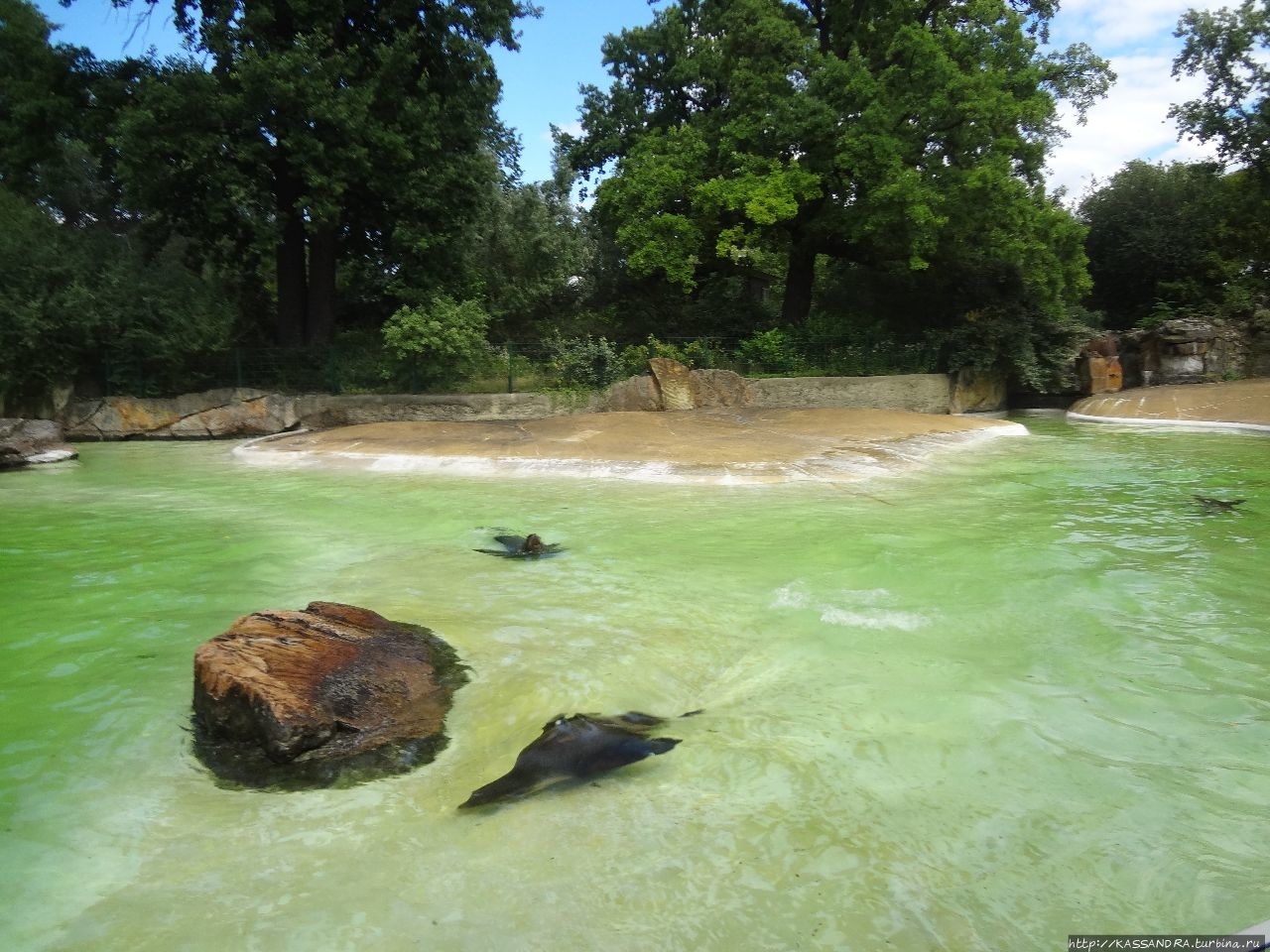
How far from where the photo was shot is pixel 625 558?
775cm

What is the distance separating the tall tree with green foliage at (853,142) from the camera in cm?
1808

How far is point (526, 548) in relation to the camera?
7996 mm

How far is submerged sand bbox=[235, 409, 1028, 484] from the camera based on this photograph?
39.9 feet

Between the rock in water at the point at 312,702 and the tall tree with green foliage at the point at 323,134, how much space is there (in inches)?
562

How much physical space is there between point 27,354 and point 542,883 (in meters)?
18.1

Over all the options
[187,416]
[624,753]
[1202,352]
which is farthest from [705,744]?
[1202,352]

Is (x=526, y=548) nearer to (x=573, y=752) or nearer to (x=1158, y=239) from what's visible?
(x=573, y=752)

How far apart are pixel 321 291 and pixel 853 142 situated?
12.4 m

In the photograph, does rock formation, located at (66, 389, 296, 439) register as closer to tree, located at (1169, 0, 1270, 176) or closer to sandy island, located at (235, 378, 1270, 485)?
sandy island, located at (235, 378, 1270, 485)

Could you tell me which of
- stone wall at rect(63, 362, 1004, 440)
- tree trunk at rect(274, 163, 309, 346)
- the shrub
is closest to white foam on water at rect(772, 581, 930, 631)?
stone wall at rect(63, 362, 1004, 440)

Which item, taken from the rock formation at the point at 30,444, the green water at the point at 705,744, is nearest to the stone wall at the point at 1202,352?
the green water at the point at 705,744

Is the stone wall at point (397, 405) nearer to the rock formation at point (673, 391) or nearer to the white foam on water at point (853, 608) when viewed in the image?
the rock formation at point (673, 391)

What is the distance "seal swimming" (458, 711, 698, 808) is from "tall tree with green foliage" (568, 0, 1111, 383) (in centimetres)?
1570

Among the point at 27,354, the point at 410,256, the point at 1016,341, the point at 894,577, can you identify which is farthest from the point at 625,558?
the point at 1016,341
